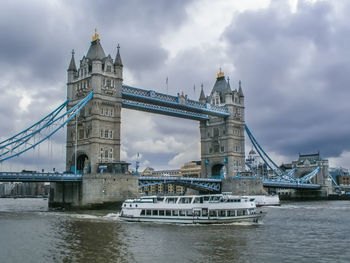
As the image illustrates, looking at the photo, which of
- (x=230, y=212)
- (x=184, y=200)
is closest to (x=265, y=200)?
(x=230, y=212)

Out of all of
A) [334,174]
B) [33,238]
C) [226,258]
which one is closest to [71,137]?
[33,238]

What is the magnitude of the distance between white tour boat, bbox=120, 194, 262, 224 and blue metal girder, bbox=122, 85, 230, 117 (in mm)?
33806

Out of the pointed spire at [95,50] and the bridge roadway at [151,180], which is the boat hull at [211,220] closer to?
the bridge roadway at [151,180]

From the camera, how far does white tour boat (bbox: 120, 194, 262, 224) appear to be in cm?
4616

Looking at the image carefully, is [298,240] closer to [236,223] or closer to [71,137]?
[236,223]

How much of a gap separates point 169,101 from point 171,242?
54.9 meters

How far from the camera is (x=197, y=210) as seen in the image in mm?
46469

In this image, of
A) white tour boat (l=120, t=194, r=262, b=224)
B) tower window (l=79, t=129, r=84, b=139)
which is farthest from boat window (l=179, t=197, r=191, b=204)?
tower window (l=79, t=129, r=84, b=139)

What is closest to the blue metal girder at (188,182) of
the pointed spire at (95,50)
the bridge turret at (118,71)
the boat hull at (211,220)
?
the bridge turret at (118,71)

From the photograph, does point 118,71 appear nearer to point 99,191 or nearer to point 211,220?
point 99,191

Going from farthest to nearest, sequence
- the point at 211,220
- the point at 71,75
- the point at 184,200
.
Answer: the point at 71,75, the point at 184,200, the point at 211,220

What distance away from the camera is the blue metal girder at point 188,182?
250 feet

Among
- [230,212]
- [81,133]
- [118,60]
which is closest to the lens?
[230,212]

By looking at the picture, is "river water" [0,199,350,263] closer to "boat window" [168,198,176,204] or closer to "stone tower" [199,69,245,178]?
"boat window" [168,198,176,204]
